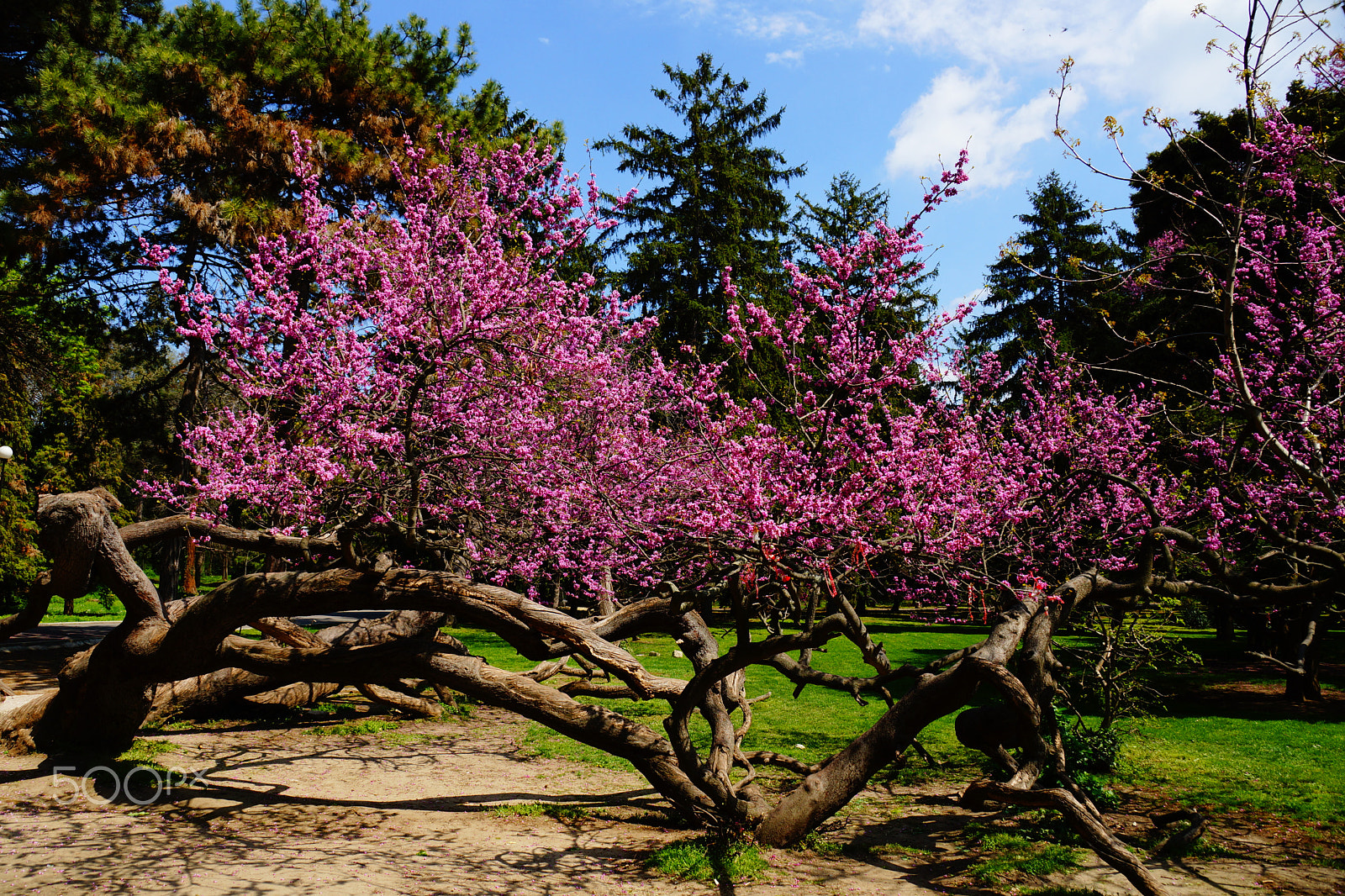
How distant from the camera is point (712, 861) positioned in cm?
567

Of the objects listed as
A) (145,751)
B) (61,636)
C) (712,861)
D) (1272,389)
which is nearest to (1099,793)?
(712,861)

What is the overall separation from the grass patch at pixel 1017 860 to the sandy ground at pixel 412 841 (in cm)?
14

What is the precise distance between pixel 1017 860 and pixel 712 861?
2.40 m

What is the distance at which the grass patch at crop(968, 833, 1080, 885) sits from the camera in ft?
18.4

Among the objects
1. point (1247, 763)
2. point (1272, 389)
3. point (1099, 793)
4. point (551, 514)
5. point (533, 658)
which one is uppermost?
point (1272, 389)

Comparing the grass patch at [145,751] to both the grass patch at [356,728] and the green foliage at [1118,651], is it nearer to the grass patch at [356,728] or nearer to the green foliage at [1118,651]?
the grass patch at [356,728]

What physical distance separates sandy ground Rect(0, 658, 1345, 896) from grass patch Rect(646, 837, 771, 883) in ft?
0.41

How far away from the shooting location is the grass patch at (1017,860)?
5605mm

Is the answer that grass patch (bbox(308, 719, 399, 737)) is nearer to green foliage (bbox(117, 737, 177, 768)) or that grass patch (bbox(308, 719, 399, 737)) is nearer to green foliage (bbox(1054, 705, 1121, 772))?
green foliage (bbox(117, 737, 177, 768))

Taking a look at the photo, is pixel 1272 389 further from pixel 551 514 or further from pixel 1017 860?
pixel 551 514

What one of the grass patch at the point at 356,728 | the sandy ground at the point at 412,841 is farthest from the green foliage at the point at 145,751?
the grass patch at the point at 356,728

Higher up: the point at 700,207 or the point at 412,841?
the point at 700,207

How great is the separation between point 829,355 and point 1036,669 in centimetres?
314

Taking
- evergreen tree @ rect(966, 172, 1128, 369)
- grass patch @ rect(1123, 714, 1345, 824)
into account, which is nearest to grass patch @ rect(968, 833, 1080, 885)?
grass patch @ rect(1123, 714, 1345, 824)
